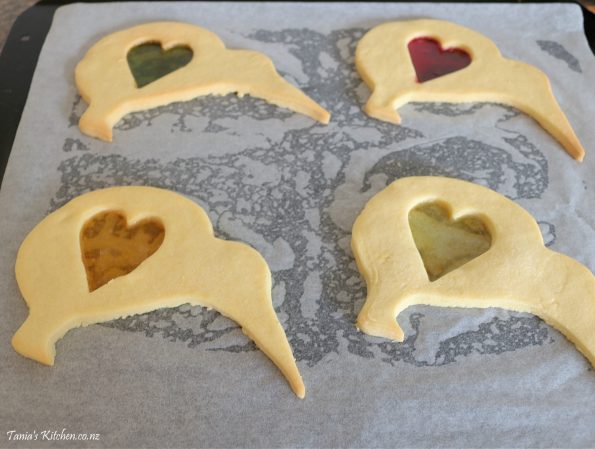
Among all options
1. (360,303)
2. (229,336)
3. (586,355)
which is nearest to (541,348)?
(586,355)

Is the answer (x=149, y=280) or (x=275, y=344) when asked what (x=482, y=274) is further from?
(x=149, y=280)

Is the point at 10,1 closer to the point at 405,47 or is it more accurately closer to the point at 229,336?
the point at 405,47

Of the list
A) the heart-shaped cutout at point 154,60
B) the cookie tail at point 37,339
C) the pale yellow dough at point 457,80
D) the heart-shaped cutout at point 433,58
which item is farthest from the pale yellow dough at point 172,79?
the cookie tail at point 37,339

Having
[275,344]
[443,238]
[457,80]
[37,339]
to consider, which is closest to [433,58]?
[457,80]

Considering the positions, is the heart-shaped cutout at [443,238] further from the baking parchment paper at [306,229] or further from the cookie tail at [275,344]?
the cookie tail at [275,344]

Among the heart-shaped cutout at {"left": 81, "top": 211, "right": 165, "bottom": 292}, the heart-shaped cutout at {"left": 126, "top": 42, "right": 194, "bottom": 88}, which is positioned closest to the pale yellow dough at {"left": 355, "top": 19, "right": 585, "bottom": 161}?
the heart-shaped cutout at {"left": 126, "top": 42, "right": 194, "bottom": 88}

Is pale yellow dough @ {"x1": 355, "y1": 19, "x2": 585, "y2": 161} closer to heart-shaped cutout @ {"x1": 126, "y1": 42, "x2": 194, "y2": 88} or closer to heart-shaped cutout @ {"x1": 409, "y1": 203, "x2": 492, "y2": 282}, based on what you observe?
heart-shaped cutout @ {"x1": 409, "y1": 203, "x2": 492, "y2": 282}
